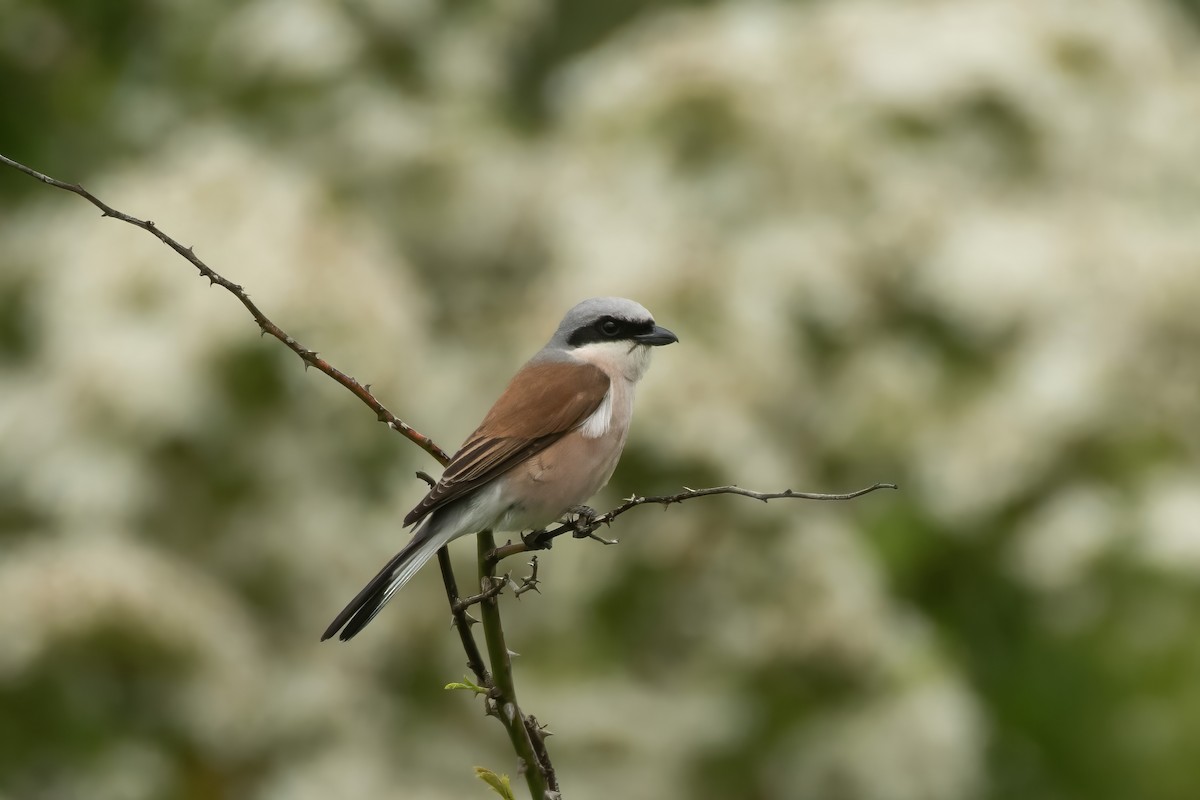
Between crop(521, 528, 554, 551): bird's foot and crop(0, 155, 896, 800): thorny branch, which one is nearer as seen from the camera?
crop(0, 155, 896, 800): thorny branch

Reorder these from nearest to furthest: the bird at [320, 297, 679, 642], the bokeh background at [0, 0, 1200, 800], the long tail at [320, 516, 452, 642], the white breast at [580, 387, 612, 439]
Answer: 1. the long tail at [320, 516, 452, 642]
2. the bird at [320, 297, 679, 642]
3. the white breast at [580, 387, 612, 439]
4. the bokeh background at [0, 0, 1200, 800]

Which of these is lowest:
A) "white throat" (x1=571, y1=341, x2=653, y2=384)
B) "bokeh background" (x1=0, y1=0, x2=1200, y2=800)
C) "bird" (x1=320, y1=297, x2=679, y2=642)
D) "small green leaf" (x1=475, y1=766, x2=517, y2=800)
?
"small green leaf" (x1=475, y1=766, x2=517, y2=800)

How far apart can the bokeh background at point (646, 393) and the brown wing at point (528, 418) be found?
1.21 meters

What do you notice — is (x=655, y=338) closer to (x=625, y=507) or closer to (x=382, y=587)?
(x=382, y=587)

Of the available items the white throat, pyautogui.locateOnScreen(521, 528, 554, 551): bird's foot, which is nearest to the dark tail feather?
pyautogui.locateOnScreen(521, 528, 554, 551): bird's foot

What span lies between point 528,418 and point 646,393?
1.40 metres

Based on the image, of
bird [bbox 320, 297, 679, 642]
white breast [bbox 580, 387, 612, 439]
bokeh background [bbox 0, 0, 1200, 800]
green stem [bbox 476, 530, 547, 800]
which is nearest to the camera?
green stem [bbox 476, 530, 547, 800]

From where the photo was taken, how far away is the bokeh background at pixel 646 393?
12.1ft

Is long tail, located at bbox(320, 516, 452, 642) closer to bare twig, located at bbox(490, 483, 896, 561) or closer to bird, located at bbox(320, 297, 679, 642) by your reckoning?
bird, located at bbox(320, 297, 679, 642)

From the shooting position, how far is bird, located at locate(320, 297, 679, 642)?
2068 millimetres

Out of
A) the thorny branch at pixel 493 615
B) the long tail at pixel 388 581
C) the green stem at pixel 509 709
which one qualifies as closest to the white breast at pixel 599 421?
the long tail at pixel 388 581

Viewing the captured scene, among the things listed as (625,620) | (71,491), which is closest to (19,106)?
(71,491)

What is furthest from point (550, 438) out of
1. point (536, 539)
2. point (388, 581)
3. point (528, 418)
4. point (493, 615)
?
point (493, 615)

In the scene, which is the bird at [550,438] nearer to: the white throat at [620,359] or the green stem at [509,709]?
the white throat at [620,359]
